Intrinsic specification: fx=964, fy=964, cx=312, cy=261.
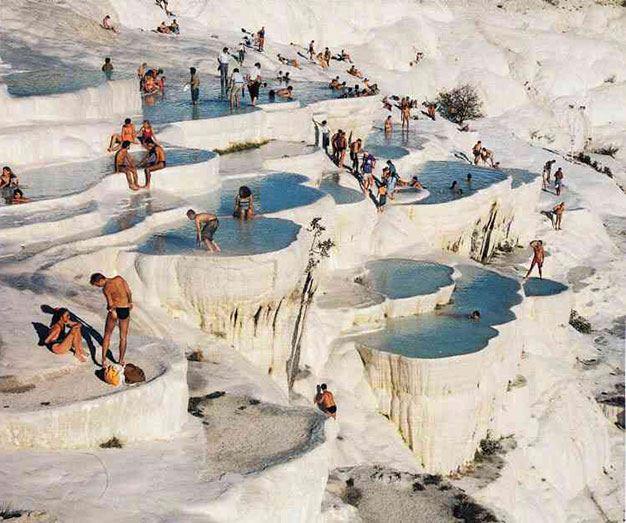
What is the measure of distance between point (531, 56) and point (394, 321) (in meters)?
26.6

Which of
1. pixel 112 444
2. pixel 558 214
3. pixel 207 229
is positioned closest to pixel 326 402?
pixel 207 229

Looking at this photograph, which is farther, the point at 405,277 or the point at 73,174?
the point at 405,277

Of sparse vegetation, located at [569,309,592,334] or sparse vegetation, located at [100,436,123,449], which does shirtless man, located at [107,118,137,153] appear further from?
sparse vegetation, located at [569,309,592,334]

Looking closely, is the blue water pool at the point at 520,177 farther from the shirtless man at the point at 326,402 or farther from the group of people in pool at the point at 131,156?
the shirtless man at the point at 326,402

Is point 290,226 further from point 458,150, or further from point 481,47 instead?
point 481,47

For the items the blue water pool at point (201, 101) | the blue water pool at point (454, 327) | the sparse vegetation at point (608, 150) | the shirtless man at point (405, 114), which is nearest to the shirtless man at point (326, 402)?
the blue water pool at point (454, 327)

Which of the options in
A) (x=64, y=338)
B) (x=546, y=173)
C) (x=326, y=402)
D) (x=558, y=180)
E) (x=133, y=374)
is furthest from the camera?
(x=546, y=173)

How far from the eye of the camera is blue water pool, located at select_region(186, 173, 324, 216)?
15078 mm

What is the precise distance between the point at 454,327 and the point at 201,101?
883 centimetres

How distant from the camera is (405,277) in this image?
58.3 ft

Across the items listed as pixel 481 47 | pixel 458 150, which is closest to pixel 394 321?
pixel 458 150

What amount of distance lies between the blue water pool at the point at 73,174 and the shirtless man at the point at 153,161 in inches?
16.3

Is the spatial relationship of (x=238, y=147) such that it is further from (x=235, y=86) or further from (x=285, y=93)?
(x=285, y=93)

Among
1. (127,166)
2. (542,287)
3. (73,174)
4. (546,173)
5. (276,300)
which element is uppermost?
(127,166)
